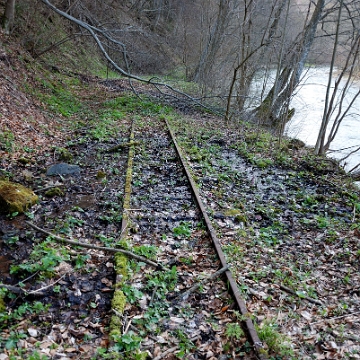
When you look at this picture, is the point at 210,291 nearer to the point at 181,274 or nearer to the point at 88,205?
the point at 181,274

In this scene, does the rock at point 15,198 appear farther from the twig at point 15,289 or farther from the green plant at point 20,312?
the green plant at point 20,312

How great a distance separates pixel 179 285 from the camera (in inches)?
189

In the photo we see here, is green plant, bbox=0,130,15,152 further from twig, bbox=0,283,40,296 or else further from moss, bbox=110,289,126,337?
moss, bbox=110,289,126,337

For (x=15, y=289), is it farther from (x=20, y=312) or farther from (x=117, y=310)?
(x=117, y=310)

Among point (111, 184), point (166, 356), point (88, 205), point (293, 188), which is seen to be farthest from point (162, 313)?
point (293, 188)

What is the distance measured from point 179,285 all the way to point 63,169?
4.57m

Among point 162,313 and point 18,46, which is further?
point 18,46

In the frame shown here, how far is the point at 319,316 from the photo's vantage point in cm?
445

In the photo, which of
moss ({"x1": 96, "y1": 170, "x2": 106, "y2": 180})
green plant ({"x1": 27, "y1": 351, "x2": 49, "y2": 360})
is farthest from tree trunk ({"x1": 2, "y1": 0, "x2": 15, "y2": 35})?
green plant ({"x1": 27, "y1": 351, "x2": 49, "y2": 360})

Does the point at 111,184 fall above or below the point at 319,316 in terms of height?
above

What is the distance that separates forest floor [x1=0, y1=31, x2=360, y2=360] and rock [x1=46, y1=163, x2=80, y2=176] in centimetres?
20

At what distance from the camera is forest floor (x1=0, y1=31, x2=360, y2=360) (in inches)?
155

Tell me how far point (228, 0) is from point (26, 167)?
713 inches

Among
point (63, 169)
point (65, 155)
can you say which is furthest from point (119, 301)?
point (65, 155)
